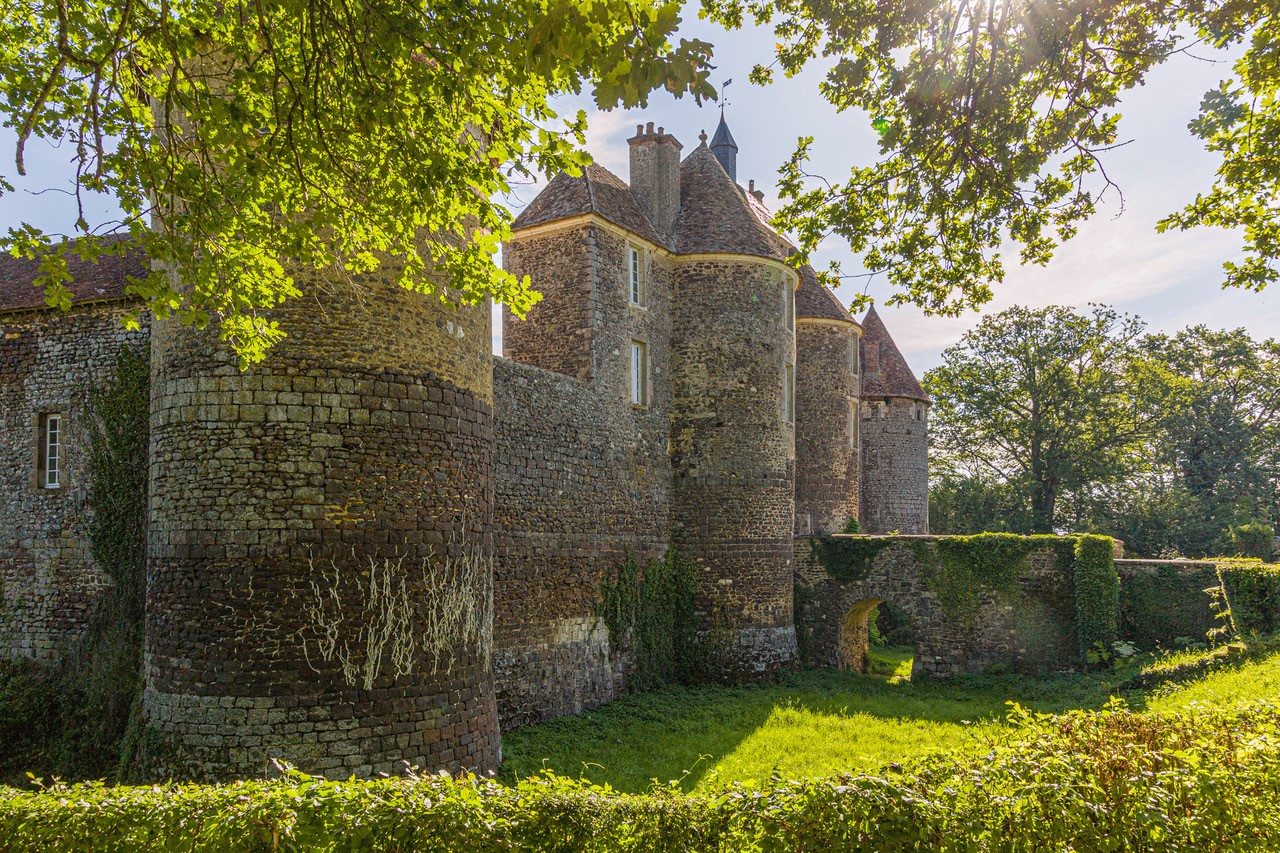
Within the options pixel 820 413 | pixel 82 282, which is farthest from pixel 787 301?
pixel 82 282

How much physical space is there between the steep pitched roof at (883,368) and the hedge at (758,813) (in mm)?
26554

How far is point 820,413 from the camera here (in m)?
26.3

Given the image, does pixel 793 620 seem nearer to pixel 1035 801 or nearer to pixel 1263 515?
pixel 1035 801

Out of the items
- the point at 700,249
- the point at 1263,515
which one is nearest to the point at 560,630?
the point at 700,249

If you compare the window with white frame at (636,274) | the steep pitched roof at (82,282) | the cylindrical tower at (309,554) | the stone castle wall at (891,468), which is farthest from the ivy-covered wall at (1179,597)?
the steep pitched roof at (82,282)

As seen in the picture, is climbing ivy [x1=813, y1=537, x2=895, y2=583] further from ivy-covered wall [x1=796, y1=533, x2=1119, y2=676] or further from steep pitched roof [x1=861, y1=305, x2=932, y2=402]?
steep pitched roof [x1=861, y1=305, x2=932, y2=402]

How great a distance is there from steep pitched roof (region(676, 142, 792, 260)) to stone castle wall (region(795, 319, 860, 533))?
5.41 m

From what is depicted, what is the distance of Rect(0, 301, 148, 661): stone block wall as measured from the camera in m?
12.4

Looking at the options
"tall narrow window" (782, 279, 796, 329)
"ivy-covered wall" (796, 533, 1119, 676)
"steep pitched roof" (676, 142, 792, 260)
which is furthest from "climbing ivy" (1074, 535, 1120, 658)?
"steep pitched roof" (676, 142, 792, 260)

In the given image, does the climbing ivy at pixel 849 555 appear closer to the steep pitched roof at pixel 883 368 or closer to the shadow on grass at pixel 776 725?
the shadow on grass at pixel 776 725

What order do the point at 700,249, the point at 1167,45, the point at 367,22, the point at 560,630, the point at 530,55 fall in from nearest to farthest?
the point at 530,55, the point at 367,22, the point at 1167,45, the point at 560,630, the point at 700,249

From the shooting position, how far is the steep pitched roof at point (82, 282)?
1248 centimetres

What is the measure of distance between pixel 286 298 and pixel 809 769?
9.32 metres

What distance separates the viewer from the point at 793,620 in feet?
68.8
